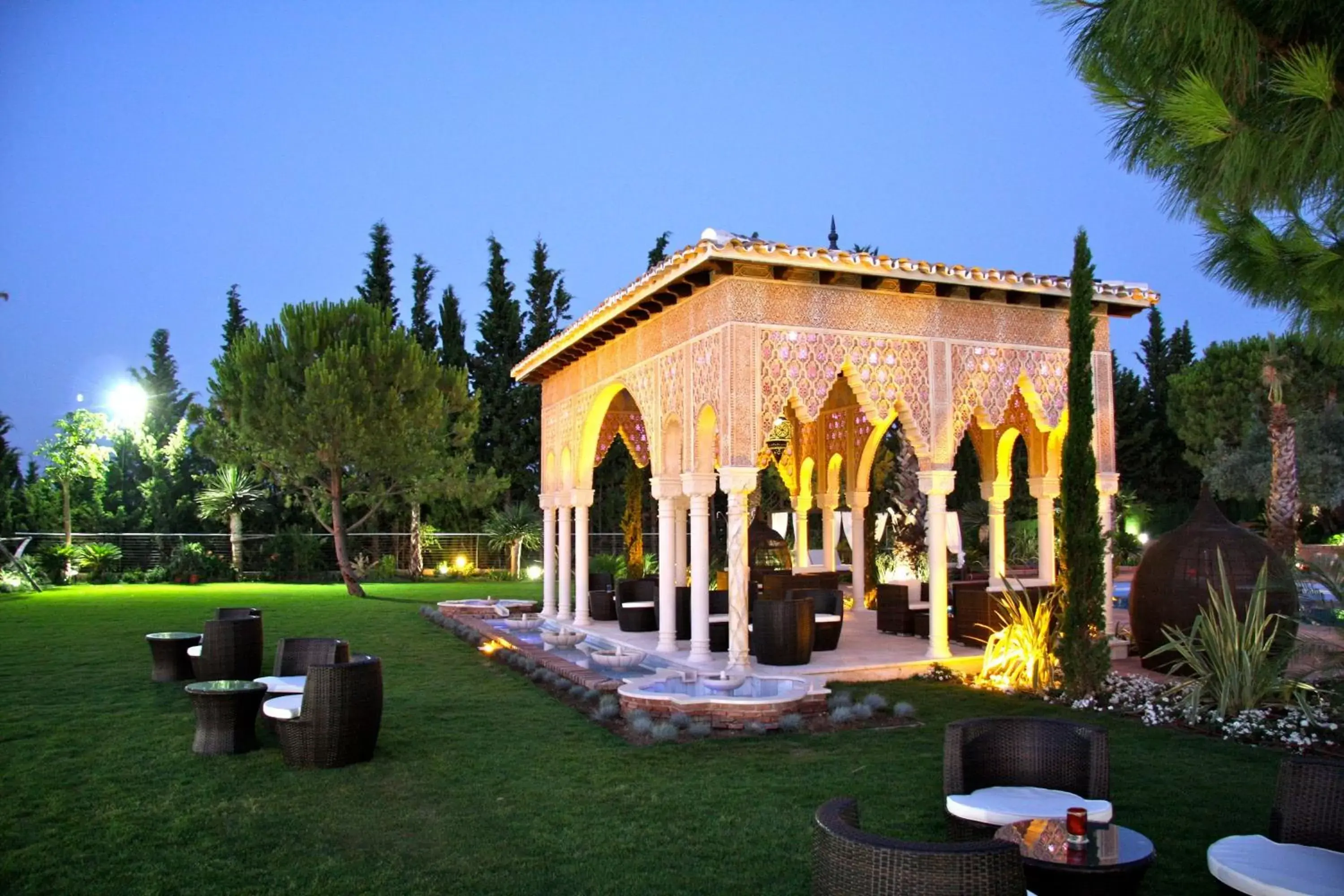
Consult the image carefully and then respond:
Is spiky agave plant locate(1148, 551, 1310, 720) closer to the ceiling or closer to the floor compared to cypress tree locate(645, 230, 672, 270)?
closer to the floor

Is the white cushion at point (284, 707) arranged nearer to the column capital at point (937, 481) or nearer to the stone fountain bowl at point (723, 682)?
the stone fountain bowl at point (723, 682)

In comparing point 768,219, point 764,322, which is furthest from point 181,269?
point 764,322

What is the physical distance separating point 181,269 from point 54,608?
108571 millimetres

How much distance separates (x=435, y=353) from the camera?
23453mm

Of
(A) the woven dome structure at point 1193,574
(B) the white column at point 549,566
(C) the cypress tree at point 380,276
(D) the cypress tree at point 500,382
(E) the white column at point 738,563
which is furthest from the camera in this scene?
(C) the cypress tree at point 380,276

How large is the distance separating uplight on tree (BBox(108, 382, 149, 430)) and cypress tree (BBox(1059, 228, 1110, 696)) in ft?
102

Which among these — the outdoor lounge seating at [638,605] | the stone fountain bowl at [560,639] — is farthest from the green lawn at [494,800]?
the outdoor lounge seating at [638,605]

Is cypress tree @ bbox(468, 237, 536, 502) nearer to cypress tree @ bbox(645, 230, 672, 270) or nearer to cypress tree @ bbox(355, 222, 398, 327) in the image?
cypress tree @ bbox(355, 222, 398, 327)

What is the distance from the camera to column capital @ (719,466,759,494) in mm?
8703

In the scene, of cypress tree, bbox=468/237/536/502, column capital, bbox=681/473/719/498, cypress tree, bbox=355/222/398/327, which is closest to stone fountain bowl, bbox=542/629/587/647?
column capital, bbox=681/473/719/498

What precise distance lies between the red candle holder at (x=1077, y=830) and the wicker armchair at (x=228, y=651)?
7.19 meters

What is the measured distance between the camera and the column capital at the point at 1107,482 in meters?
10.4

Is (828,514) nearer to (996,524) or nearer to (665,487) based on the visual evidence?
(996,524)

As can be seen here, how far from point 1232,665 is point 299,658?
687 cm
